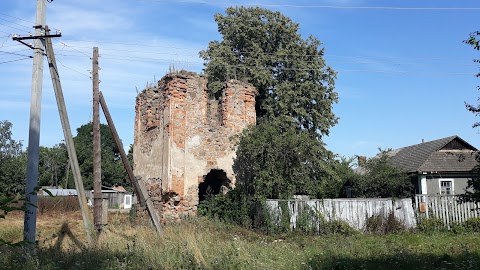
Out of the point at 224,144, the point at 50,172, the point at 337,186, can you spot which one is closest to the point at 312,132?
the point at 337,186

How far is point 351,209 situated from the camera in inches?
644

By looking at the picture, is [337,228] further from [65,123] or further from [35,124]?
[35,124]

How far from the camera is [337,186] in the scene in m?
23.2

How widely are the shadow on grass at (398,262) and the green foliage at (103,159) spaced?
53425 millimetres

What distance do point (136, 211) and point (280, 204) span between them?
24.2ft

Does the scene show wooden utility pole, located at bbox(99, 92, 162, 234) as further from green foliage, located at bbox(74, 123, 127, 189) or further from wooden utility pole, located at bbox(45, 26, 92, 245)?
green foliage, located at bbox(74, 123, 127, 189)

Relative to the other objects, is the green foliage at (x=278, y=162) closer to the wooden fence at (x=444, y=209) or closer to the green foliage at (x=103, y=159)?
the wooden fence at (x=444, y=209)

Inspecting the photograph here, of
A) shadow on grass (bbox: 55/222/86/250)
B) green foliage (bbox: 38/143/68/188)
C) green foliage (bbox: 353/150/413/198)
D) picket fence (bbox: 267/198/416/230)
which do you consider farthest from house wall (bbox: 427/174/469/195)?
green foliage (bbox: 38/143/68/188)


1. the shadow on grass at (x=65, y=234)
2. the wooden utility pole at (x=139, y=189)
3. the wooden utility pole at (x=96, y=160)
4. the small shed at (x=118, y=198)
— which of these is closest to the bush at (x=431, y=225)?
the wooden utility pole at (x=139, y=189)

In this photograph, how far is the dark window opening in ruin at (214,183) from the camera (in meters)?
18.5

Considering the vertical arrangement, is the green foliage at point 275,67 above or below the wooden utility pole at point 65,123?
above

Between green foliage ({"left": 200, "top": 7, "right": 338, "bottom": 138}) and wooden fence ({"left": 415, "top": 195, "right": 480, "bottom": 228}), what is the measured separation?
786cm

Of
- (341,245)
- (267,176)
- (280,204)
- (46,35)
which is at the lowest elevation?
(341,245)

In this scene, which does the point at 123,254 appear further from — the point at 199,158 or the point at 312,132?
the point at 312,132
